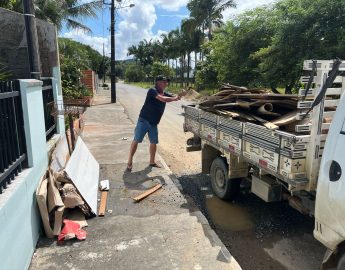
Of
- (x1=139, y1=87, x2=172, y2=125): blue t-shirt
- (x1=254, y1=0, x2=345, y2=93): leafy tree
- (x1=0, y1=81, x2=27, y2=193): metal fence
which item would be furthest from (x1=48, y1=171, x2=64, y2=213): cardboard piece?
(x1=254, y1=0, x2=345, y2=93): leafy tree

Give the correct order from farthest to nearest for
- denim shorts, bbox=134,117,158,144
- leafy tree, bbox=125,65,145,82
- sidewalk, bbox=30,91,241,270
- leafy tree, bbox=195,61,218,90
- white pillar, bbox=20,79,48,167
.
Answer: leafy tree, bbox=125,65,145,82, leafy tree, bbox=195,61,218,90, denim shorts, bbox=134,117,158,144, white pillar, bbox=20,79,48,167, sidewalk, bbox=30,91,241,270

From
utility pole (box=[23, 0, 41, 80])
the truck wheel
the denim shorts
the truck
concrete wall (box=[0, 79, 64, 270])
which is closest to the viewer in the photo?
the truck

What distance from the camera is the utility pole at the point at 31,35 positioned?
193 inches

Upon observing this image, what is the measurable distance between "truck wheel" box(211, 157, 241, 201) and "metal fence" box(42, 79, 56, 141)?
3.05 m

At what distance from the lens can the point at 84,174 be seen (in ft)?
18.4

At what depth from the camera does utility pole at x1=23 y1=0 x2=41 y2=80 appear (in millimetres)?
4914

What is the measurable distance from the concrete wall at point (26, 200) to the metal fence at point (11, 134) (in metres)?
0.06

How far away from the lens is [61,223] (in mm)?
4316

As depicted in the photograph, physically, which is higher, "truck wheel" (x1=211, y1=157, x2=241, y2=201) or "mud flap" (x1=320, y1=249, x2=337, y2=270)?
"mud flap" (x1=320, y1=249, x2=337, y2=270)

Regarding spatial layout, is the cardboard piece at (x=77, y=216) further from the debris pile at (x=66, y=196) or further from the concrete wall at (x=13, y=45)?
the concrete wall at (x=13, y=45)

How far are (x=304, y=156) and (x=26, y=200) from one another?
3.03m

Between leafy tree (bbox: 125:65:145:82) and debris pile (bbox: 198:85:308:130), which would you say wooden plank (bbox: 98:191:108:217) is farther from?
leafy tree (bbox: 125:65:145:82)

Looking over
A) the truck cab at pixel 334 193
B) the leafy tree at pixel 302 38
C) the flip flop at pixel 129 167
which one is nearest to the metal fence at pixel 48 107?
the flip flop at pixel 129 167

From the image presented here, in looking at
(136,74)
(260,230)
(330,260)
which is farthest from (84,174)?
(136,74)
